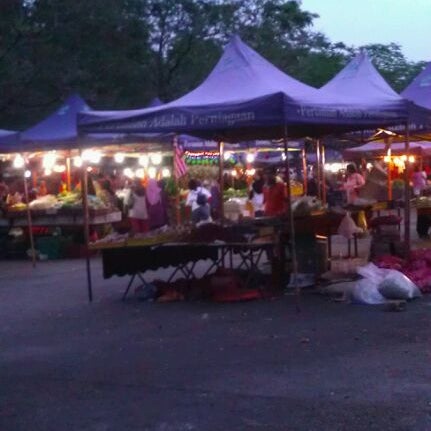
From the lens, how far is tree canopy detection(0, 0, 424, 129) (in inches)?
1097

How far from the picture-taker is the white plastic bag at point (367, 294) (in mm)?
11836

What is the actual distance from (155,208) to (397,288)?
403 inches

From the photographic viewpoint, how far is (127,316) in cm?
1196

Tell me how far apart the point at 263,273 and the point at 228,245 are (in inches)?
58.3

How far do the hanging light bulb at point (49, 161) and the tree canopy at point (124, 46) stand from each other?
2753mm

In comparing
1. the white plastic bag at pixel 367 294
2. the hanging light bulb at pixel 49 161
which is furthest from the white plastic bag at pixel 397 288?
the hanging light bulb at pixel 49 161

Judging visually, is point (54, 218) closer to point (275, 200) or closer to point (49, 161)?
point (49, 161)

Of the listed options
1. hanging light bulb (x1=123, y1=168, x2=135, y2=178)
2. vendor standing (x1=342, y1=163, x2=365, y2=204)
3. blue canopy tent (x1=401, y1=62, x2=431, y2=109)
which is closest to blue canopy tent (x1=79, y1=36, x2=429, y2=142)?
blue canopy tent (x1=401, y1=62, x2=431, y2=109)

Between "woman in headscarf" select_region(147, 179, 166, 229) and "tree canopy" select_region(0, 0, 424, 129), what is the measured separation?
21.2 feet

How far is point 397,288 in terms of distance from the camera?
11914 mm

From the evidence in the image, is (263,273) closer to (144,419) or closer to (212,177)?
(144,419)

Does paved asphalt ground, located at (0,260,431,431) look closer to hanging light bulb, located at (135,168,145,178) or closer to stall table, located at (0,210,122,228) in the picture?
stall table, located at (0,210,122,228)

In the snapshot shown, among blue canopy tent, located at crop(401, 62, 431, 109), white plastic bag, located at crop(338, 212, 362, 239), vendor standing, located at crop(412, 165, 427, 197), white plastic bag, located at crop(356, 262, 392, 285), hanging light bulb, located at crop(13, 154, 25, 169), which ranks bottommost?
white plastic bag, located at crop(356, 262, 392, 285)

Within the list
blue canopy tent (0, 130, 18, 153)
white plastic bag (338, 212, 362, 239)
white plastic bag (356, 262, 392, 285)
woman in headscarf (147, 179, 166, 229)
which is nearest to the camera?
white plastic bag (356, 262, 392, 285)
